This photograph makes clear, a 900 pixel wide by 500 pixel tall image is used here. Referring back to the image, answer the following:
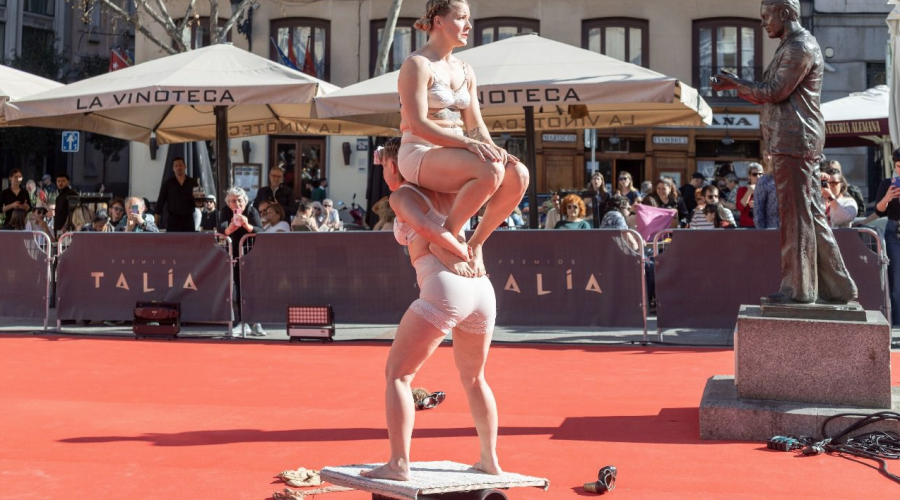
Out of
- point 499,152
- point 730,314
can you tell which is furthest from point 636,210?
point 499,152

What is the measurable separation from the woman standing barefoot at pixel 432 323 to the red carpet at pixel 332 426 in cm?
67

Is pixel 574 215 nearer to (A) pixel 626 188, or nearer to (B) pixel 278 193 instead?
(A) pixel 626 188

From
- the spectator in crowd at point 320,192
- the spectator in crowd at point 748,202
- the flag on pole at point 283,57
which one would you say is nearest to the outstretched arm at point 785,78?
the spectator in crowd at point 748,202

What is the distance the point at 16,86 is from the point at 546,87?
7.71 meters

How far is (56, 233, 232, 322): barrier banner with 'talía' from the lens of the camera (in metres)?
12.1

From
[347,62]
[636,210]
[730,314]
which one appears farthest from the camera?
[347,62]

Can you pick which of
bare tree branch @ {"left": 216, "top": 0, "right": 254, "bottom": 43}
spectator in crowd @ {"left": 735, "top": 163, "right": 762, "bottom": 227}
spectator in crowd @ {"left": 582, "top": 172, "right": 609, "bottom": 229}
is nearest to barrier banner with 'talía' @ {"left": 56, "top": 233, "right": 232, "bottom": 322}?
spectator in crowd @ {"left": 582, "top": 172, "right": 609, "bottom": 229}

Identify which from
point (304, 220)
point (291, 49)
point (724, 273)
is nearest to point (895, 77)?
point (724, 273)

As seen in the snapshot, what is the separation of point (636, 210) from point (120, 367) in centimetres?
731

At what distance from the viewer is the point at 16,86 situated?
15.4 metres

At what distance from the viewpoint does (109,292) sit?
1241 centimetres

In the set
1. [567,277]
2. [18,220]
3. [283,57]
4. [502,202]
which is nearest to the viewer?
[502,202]

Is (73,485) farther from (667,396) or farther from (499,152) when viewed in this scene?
(667,396)

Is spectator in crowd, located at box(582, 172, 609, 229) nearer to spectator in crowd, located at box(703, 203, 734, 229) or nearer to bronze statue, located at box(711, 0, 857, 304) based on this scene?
spectator in crowd, located at box(703, 203, 734, 229)
